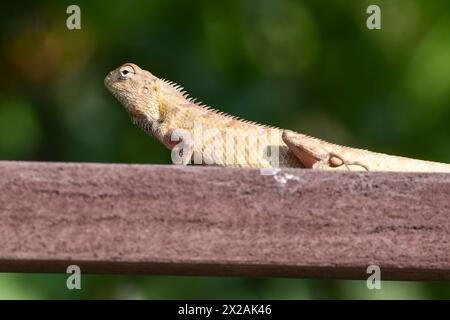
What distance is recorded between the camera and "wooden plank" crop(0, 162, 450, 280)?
210 centimetres

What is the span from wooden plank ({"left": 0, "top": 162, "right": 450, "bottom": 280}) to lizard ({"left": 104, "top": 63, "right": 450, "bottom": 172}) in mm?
739

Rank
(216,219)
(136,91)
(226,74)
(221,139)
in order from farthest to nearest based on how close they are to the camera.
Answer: (226,74) → (136,91) → (221,139) → (216,219)

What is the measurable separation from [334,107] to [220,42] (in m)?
0.61

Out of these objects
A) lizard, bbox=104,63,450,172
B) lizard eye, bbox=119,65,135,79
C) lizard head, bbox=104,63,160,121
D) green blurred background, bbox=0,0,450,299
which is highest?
green blurred background, bbox=0,0,450,299

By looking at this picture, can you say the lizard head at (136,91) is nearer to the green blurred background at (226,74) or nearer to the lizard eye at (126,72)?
the lizard eye at (126,72)

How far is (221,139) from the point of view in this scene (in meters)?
3.10

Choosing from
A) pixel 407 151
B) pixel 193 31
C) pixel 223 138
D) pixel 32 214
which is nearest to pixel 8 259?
pixel 32 214

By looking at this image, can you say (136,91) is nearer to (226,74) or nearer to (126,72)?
(126,72)

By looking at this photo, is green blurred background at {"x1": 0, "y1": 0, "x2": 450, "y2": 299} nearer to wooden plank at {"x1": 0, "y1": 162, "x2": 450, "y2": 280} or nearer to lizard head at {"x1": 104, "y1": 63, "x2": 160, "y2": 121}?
lizard head at {"x1": 104, "y1": 63, "x2": 160, "y2": 121}

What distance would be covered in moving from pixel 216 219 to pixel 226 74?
3052 millimetres

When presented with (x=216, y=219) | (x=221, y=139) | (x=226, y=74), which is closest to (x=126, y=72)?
(x=221, y=139)

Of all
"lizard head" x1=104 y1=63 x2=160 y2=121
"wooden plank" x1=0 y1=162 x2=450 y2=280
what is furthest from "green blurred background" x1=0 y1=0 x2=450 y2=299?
"wooden plank" x1=0 y1=162 x2=450 y2=280

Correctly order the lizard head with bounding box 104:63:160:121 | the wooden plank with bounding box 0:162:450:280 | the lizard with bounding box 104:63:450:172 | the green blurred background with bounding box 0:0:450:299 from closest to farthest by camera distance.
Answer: the wooden plank with bounding box 0:162:450:280
the lizard with bounding box 104:63:450:172
the lizard head with bounding box 104:63:160:121
the green blurred background with bounding box 0:0:450:299

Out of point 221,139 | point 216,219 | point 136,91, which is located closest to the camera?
point 216,219
